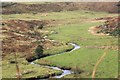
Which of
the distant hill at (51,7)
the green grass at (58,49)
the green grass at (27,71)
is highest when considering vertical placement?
the green grass at (27,71)

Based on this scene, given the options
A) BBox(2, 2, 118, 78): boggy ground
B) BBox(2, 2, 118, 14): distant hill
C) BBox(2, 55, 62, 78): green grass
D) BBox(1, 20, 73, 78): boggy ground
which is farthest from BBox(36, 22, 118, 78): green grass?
BBox(2, 2, 118, 14): distant hill

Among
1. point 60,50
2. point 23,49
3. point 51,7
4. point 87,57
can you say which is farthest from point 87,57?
point 51,7

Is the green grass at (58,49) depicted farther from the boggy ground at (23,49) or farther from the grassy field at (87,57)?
the grassy field at (87,57)

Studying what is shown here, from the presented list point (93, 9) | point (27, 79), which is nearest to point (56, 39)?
point (27, 79)

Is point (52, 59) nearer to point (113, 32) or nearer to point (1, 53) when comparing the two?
point (1, 53)

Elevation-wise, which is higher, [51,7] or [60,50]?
[60,50]

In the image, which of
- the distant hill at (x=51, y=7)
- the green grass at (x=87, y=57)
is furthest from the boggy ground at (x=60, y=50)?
the distant hill at (x=51, y=7)

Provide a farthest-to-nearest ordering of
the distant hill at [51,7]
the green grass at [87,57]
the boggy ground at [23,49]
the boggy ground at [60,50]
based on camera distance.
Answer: the distant hill at [51,7] → the boggy ground at [23,49] → the boggy ground at [60,50] → the green grass at [87,57]

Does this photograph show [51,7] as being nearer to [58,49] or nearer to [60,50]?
[58,49]

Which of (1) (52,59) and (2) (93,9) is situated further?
(2) (93,9)

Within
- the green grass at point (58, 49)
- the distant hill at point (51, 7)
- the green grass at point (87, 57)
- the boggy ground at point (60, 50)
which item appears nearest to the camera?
the green grass at point (87, 57)

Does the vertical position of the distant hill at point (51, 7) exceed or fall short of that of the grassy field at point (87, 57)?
it falls short
